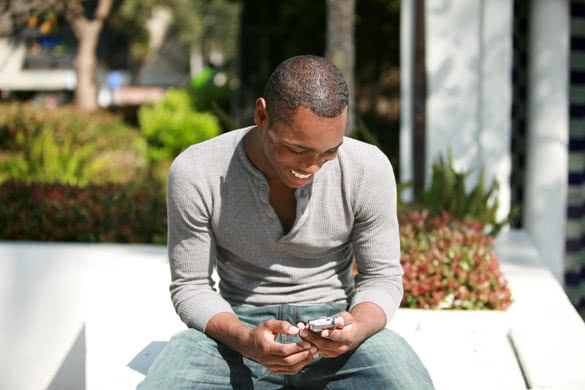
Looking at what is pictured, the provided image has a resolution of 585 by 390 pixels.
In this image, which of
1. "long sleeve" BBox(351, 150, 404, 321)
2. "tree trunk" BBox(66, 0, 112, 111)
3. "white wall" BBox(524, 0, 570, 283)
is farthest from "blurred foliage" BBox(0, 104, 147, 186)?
"long sleeve" BBox(351, 150, 404, 321)

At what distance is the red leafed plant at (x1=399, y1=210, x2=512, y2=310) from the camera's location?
3.84 meters

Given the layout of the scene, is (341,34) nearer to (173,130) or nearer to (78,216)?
(78,216)

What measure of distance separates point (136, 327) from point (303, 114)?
1637 millimetres

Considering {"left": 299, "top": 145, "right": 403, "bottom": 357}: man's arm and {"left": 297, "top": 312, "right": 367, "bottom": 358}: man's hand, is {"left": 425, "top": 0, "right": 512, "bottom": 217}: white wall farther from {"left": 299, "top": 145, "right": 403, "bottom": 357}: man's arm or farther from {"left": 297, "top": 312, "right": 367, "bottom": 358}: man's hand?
{"left": 297, "top": 312, "right": 367, "bottom": 358}: man's hand

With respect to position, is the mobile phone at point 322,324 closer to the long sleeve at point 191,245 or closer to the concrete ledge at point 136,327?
the long sleeve at point 191,245

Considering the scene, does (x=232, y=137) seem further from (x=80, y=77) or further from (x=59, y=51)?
(x=59, y=51)

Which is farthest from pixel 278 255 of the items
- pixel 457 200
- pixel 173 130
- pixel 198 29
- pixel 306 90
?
pixel 198 29

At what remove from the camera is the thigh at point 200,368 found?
2.41m

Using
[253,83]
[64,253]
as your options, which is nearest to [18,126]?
[253,83]

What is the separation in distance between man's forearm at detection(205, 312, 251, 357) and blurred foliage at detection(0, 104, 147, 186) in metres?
4.60

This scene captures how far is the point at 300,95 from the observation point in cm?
229

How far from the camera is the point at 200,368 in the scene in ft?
8.11

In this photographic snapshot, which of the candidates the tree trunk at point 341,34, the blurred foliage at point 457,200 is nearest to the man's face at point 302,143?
the blurred foliage at point 457,200

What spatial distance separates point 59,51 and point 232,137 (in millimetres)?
42989
